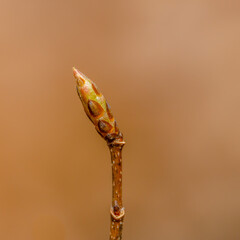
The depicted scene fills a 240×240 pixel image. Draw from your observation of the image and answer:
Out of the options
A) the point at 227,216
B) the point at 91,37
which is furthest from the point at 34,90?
the point at 227,216

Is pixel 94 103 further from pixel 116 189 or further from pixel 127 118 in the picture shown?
pixel 127 118

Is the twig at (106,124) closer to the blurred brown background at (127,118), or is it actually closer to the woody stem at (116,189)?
the woody stem at (116,189)

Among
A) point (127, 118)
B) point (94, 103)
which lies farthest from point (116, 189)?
point (127, 118)

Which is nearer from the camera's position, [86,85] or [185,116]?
[86,85]

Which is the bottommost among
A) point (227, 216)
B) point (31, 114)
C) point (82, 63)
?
point (227, 216)

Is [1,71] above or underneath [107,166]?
above

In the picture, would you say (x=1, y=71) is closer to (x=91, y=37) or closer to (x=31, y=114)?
(x=31, y=114)

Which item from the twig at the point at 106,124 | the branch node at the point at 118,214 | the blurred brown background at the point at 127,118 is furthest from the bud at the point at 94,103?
the blurred brown background at the point at 127,118
